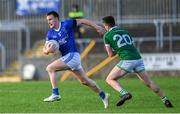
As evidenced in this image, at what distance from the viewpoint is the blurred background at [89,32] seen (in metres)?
31.3

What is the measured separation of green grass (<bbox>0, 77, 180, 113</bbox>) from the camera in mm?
16531

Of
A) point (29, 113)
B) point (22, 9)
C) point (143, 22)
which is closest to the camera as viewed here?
point (29, 113)

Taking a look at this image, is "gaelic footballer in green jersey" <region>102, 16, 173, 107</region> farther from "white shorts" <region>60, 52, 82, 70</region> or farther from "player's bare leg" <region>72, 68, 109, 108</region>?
"white shorts" <region>60, 52, 82, 70</region>

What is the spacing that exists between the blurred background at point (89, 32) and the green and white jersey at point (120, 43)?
1357cm

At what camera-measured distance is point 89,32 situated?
3509 cm

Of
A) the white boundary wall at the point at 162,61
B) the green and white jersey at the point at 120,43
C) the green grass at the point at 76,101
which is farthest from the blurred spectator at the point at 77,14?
the green and white jersey at the point at 120,43

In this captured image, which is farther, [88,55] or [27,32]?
[27,32]

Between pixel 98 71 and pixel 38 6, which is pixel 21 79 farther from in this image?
pixel 38 6

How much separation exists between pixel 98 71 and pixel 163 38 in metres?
3.06

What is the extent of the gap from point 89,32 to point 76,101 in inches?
648

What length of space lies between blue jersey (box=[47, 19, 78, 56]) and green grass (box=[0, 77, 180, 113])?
1.23 metres

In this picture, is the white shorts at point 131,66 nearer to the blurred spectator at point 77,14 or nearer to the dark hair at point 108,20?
the dark hair at point 108,20

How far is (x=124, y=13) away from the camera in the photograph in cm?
3419

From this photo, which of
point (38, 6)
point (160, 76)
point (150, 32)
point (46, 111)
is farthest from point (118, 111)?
point (38, 6)
